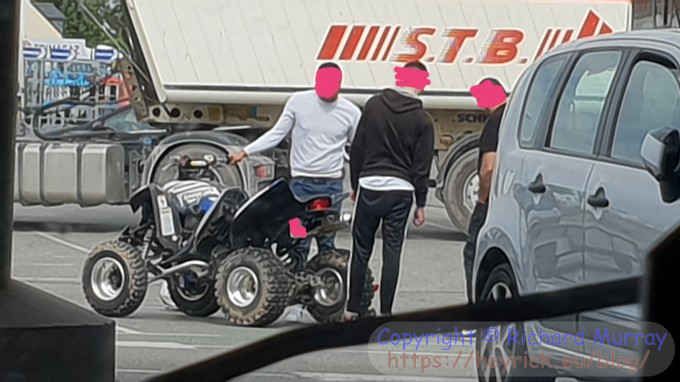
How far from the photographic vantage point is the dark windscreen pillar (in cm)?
264

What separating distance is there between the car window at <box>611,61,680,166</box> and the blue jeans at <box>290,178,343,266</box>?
302 cm

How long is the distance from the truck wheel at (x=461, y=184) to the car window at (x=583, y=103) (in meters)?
5.90

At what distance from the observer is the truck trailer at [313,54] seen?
11062 millimetres

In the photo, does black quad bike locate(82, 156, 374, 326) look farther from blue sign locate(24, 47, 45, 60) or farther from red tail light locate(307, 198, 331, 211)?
blue sign locate(24, 47, 45, 60)

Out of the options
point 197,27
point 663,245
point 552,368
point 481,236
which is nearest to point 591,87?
point 481,236

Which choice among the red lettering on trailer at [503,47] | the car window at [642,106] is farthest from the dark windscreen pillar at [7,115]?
the red lettering on trailer at [503,47]

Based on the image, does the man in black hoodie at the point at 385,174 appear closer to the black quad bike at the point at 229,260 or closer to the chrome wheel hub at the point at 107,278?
the black quad bike at the point at 229,260

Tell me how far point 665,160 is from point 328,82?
5.42m

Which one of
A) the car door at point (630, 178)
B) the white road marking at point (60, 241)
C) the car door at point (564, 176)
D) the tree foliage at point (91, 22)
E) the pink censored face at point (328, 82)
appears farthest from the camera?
the tree foliage at point (91, 22)

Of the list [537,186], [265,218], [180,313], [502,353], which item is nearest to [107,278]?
[180,313]

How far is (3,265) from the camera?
9.10 feet

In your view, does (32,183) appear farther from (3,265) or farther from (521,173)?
(3,265)

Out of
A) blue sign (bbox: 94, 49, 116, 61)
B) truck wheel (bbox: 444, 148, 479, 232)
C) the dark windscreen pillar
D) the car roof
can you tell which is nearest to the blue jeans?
the car roof

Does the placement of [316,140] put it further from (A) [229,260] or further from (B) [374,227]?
(A) [229,260]
